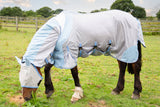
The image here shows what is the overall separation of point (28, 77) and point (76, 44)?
977 millimetres

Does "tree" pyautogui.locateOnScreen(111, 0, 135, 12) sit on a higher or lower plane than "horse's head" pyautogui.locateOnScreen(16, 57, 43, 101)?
higher

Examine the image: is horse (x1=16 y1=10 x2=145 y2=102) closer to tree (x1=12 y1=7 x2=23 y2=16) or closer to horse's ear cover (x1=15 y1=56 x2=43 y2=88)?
horse's ear cover (x1=15 y1=56 x2=43 y2=88)

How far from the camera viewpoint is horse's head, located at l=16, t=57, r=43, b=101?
2.53 meters

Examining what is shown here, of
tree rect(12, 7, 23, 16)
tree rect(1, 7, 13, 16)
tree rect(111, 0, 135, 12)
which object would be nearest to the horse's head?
tree rect(111, 0, 135, 12)

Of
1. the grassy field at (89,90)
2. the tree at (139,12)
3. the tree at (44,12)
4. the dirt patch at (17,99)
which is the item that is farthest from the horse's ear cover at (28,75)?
the tree at (44,12)

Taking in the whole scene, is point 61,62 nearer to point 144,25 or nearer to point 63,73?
point 63,73

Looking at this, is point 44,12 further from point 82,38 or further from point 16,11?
point 82,38

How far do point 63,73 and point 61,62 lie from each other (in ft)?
7.65

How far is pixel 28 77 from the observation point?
254 centimetres

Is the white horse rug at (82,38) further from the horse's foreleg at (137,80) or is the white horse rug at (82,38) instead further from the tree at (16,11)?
the tree at (16,11)

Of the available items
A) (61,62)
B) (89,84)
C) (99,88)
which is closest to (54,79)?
(89,84)

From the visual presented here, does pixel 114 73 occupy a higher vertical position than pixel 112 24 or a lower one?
lower

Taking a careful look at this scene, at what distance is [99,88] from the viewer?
3.98m

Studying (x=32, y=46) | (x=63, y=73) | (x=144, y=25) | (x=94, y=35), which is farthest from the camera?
(x=144, y=25)
